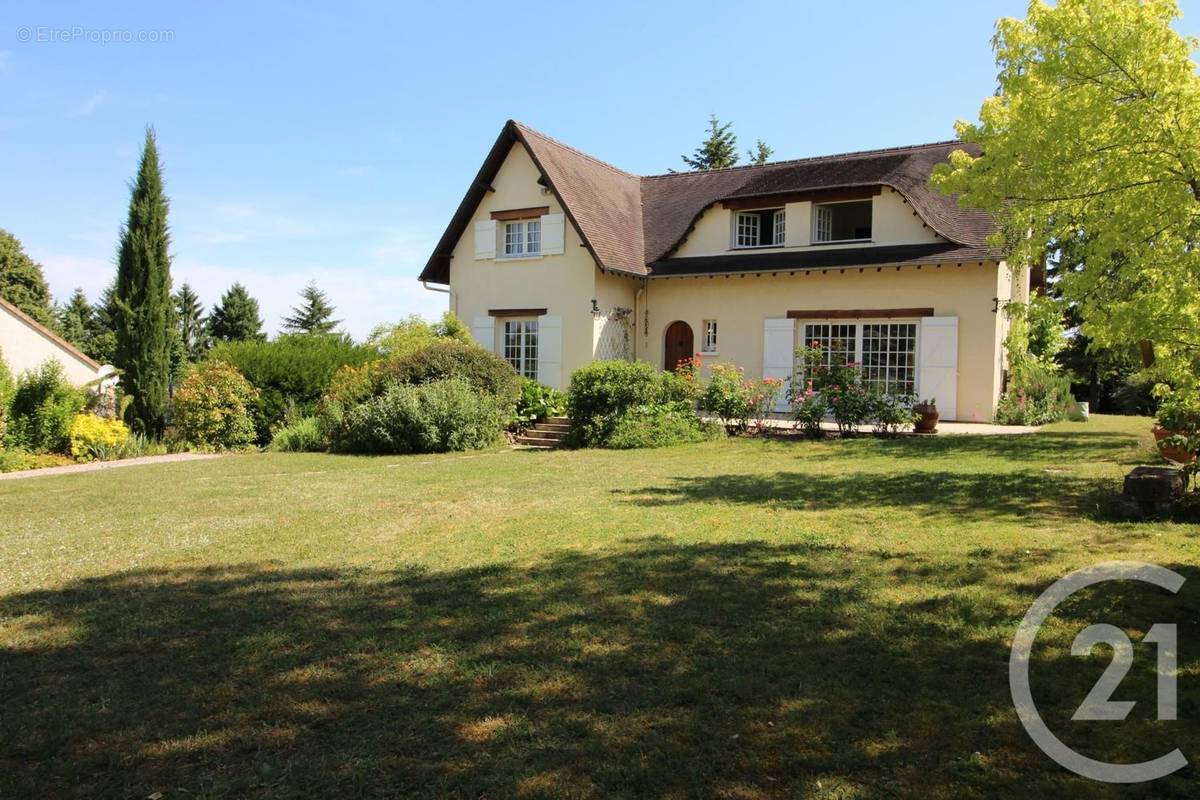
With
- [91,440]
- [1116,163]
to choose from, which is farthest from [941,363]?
[91,440]

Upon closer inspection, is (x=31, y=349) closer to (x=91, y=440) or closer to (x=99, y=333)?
(x=91, y=440)

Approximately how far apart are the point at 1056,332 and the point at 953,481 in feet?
43.8

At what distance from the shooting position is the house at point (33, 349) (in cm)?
1434

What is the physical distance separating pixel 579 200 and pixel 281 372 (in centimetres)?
831

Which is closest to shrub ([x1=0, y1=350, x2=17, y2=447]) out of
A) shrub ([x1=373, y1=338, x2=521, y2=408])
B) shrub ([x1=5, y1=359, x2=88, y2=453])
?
shrub ([x1=5, y1=359, x2=88, y2=453])

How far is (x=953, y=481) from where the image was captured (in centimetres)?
885

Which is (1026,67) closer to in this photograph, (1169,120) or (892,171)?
(1169,120)

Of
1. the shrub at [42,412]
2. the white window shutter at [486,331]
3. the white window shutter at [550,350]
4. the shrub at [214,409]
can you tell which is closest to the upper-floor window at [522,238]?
the white window shutter at [486,331]

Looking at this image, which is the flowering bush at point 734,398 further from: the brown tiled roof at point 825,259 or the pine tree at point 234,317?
the pine tree at point 234,317

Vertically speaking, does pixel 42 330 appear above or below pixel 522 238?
below

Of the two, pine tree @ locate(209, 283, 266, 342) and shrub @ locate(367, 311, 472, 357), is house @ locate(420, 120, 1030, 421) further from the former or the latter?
Result: pine tree @ locate(209, 283, 266, 342)

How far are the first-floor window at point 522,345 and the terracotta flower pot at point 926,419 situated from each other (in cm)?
969

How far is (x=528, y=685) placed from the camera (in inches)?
139
